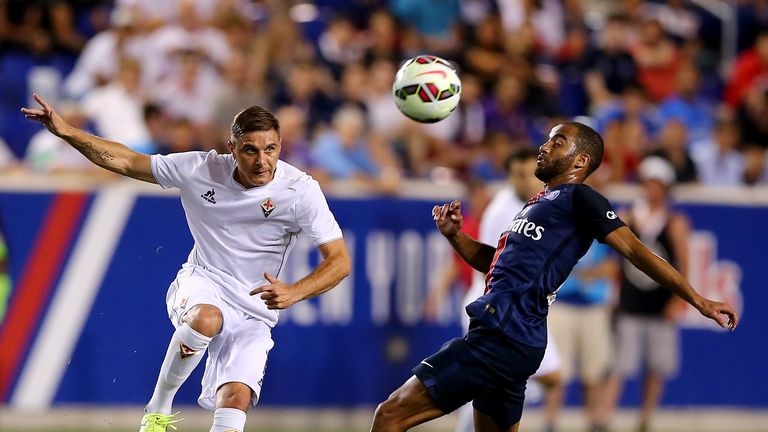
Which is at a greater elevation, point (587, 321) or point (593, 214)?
point (587, 321)

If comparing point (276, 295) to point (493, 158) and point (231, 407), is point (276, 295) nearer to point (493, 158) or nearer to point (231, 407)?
point (231, 407)

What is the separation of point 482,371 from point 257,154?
1.84m

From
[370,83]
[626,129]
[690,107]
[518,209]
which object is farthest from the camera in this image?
[690,107]

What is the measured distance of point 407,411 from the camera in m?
7.48

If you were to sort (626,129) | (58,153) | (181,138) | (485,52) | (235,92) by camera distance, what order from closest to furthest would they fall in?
(181,138), (58,153), (235,92), (626,129), (485,52)

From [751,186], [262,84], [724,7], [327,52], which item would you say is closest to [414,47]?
[327,52]

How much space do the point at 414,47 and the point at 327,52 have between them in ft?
3.58

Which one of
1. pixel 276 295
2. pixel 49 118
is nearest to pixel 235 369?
pixel 276 295

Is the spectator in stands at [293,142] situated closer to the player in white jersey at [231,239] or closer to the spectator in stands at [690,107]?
the spectator in stands at [690,107]

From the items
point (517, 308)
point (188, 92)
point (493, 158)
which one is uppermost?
point (493, 158)

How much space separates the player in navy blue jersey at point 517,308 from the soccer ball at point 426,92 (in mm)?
1188

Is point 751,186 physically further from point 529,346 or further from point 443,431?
point 529,346

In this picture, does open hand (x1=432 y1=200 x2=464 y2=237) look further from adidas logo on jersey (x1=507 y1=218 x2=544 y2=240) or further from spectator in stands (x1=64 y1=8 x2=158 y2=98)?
spectator in stands (x1=64 y1=8 x2=158 y2=98)

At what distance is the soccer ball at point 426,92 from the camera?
342 inches
